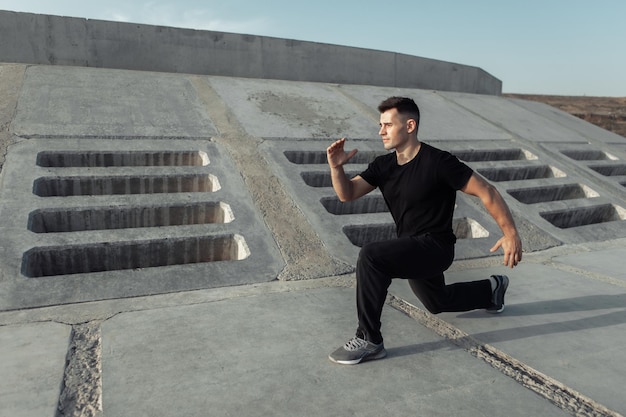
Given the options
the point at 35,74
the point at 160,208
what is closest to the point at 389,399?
the point at 160,208

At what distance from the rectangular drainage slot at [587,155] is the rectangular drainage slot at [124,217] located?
19.0 ft

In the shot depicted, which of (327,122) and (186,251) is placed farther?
(327,122)

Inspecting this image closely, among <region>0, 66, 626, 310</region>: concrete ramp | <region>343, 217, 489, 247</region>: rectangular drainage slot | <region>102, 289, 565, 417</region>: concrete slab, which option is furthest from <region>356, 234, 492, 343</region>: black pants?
<region>343, 217, 489, 247</region>: rectangular drainage slot

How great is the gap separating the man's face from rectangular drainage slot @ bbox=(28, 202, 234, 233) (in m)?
1.99

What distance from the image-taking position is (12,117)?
18.0 ft

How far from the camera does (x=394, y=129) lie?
2756 mm

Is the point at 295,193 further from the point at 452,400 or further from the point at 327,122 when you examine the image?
the point at 452,400

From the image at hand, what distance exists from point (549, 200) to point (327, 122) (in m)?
3.12

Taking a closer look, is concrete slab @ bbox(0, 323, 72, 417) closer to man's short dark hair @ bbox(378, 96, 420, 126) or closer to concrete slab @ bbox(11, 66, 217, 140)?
man's short dark hair @ bbox(378, 96, 420, 126)

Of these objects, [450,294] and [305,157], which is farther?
[305,157]

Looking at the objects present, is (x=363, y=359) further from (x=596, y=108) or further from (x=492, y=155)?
(x=596, y=108)

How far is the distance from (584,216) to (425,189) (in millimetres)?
4152

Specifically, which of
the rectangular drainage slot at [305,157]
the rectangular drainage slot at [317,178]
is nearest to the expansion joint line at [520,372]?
the rectangular drainage slot at [317,178]

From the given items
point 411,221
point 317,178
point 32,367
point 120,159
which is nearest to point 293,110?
point 317,178
